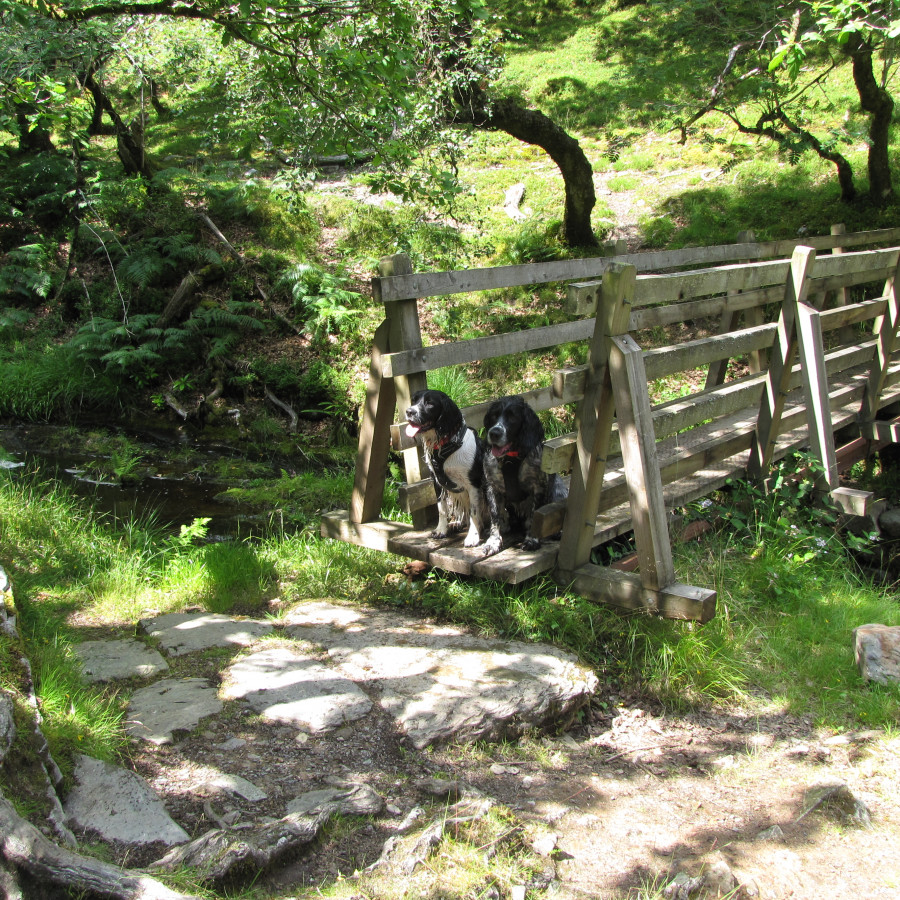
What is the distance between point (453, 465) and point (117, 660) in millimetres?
2186

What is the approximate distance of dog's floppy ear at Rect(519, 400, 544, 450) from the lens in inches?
179

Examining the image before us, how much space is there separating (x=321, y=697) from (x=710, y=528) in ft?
11.0

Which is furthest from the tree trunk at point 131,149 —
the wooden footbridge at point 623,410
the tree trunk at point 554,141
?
the wooden footbridge at point 623,410

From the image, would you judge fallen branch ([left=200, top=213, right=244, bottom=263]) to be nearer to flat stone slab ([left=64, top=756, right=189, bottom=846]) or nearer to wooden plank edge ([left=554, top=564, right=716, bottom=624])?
wooden plank edge ([left=554, top=564, right=716, bottom=624])

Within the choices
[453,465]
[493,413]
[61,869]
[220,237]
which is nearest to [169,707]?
[61,869]

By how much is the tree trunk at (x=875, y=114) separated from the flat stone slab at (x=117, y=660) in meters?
10.5

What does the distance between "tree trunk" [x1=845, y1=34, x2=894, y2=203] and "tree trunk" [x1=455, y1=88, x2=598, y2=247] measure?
384cm

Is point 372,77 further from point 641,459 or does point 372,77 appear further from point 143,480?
point 143,480

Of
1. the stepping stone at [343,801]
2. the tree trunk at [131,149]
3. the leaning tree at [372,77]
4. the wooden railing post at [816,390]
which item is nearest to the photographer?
the stepping stone at [343,801]

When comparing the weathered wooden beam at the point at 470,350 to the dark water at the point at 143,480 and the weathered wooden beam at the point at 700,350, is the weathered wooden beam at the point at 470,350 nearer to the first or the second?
the weathered wooden beam at the point at 700,350

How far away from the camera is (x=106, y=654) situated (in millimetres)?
4262

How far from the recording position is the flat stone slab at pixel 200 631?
14.6 ft

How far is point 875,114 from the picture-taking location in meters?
10.9

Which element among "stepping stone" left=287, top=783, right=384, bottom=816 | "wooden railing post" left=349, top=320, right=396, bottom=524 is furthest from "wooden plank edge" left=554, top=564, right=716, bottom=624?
"stepping stone" left=287, top=783, right=384, bottom=816
